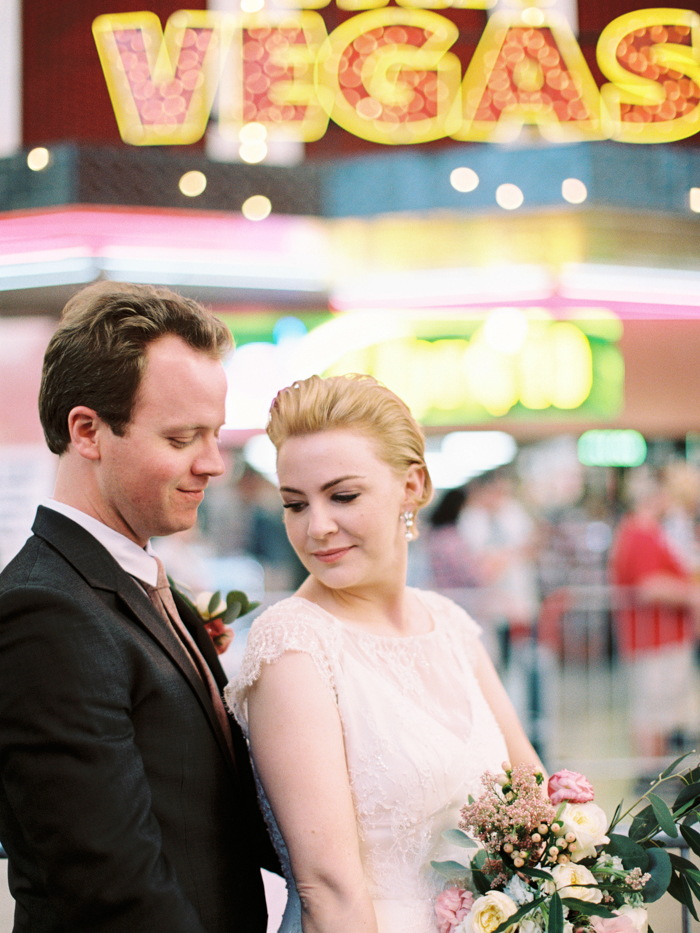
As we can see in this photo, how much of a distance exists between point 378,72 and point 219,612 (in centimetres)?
470

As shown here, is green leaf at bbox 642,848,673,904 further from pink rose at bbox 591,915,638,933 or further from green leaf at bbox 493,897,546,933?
green leaf at bbox 493,897,546,933

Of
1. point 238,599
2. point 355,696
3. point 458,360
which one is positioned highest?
point 458,360

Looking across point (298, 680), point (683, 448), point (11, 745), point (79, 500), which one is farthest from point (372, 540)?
point (683, 448)

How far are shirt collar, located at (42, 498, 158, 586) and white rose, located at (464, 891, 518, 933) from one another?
2.62ft

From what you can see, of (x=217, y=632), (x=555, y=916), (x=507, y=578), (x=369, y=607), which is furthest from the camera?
(x=507, y=578)

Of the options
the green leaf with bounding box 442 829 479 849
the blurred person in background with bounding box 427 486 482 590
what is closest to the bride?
the green leaf with bounding box 442 829 479 849

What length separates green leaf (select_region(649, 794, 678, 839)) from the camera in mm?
1576

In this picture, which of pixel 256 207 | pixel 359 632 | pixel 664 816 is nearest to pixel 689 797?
pixel 664 816

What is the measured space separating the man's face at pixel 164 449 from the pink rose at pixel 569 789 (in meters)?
0.82

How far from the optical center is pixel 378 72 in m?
5.83

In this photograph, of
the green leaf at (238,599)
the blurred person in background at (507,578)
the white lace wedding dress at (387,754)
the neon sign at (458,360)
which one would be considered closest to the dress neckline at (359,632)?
the white lace wedding dress at (387,754)

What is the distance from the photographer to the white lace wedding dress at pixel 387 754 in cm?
164

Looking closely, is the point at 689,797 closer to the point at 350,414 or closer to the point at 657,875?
the point at 657,875

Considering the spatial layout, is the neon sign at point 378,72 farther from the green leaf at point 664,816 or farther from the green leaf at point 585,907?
the green leaf at point 585,907
